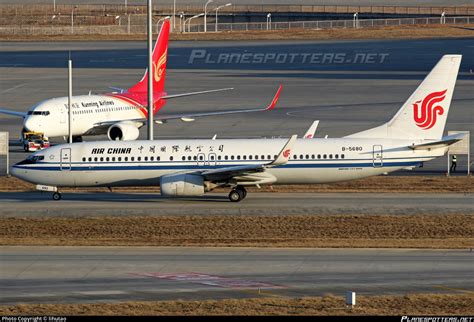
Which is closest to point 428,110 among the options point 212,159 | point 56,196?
point 212,159

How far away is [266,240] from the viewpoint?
43.3 meters

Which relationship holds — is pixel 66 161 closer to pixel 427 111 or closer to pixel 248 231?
pixel 248 231

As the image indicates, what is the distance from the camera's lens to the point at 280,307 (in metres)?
31.2

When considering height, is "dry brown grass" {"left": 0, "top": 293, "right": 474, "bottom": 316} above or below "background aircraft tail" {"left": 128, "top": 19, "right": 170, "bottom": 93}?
below

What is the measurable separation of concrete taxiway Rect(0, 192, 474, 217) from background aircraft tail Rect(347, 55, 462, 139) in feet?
10.1

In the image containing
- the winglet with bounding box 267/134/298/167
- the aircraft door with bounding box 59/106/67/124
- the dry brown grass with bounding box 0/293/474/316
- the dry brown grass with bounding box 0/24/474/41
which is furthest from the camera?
the dry brown grass with bounding box 0/24/474/41

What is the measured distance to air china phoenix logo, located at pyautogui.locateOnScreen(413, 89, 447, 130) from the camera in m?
53.2

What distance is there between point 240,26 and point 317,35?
82.5 feet

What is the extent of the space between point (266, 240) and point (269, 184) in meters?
9.92

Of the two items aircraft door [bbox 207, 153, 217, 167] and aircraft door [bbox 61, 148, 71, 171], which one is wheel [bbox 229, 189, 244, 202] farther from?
aircraft door [bbox 61, 148, 71, 171]

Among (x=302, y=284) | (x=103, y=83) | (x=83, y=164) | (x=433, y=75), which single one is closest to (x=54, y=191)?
(x=83, y=164)

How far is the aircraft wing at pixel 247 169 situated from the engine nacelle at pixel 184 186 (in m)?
0.46

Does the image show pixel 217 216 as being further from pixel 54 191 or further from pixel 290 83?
pixel 290 83

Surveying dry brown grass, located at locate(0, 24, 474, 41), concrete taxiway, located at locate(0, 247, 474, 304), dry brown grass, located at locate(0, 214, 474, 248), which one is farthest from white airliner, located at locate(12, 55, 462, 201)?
dry brown grass, located at locate(0, 24, 474, 41)
